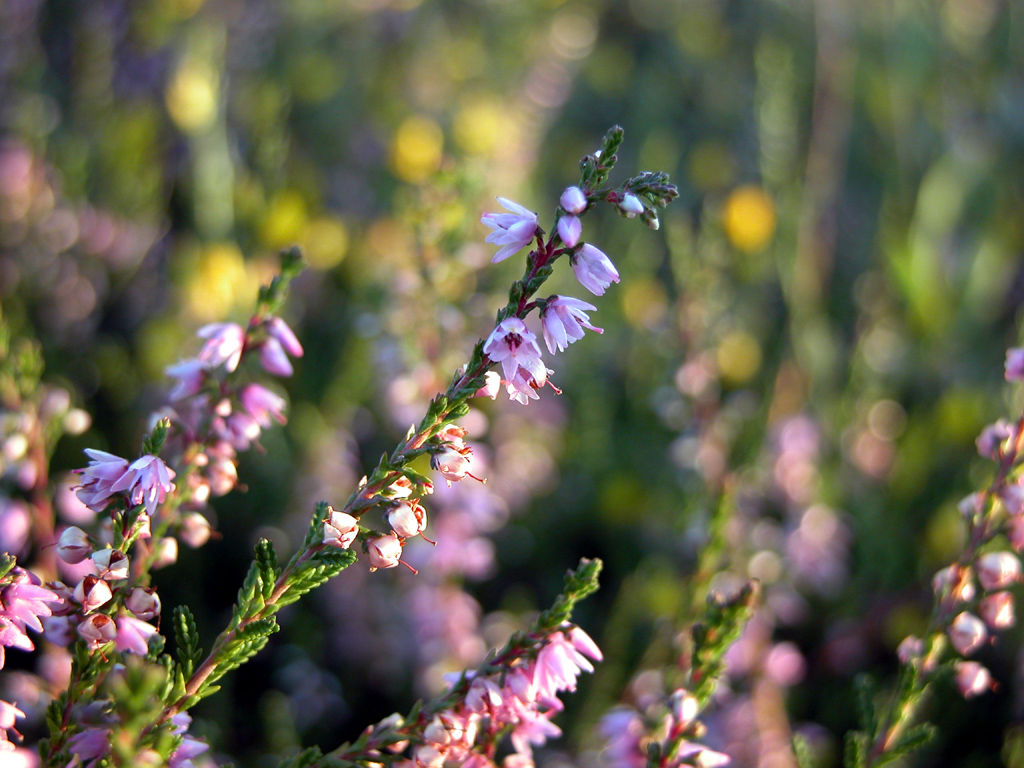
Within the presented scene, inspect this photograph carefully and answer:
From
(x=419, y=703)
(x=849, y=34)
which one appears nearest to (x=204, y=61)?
(x=419, y=703)

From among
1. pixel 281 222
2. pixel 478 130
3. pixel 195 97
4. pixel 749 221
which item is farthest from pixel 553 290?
pixel 195 97

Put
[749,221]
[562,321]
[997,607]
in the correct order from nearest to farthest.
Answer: [562,321]
[997,607]
[749,221]

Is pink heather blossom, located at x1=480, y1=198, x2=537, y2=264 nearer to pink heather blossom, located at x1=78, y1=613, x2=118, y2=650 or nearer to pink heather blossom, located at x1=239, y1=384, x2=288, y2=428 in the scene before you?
pink heather blossom, located at x1=239, y1=384, x2=288, y2=428

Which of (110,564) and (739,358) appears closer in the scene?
(110,564)

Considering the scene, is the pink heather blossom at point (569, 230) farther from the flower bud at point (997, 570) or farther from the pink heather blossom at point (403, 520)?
the flower bud at point (997, 570)

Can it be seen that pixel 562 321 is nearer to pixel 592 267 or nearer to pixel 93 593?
pixel 592 267

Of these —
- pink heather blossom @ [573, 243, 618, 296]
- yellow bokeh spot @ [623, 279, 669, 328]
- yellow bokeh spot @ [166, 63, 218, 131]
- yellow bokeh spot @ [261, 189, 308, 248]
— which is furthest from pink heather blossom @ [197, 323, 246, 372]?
yellow bokeh spot @ [623, 279, 669, 328]
